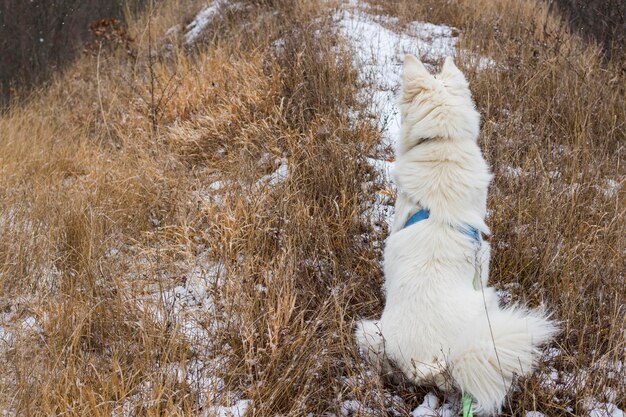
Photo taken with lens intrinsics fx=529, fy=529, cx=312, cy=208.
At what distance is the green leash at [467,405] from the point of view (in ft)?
6.10

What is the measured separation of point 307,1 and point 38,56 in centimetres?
408

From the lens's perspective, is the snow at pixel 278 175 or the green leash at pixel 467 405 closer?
the green leash at pixel 467 405

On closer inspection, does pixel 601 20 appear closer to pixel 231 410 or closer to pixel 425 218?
pixel 425 218

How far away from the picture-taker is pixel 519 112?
4.25m

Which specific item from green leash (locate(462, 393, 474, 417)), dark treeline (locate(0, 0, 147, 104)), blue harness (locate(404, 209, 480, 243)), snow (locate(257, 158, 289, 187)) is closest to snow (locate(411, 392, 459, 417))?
green leash (locate(462, 393, 474, 417))

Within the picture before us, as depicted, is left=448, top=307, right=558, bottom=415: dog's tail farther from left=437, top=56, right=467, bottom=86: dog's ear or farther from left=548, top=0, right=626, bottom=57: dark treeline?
left=548, top=0, right=626, bottom=57: dark treeline

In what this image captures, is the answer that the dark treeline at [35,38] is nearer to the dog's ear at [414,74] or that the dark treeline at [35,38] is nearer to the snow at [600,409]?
the dog's ear at [414,74]

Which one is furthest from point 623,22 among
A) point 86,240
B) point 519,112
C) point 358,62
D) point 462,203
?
point 86,240

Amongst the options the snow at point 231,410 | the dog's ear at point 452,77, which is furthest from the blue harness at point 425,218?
the snow at point 231,410

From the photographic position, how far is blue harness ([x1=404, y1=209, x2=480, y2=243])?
227 centimetres

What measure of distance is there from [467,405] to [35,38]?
804cm

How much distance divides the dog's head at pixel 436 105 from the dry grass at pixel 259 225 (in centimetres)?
88

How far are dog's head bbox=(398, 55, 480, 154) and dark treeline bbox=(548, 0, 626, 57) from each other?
345cm

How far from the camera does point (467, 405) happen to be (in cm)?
188
